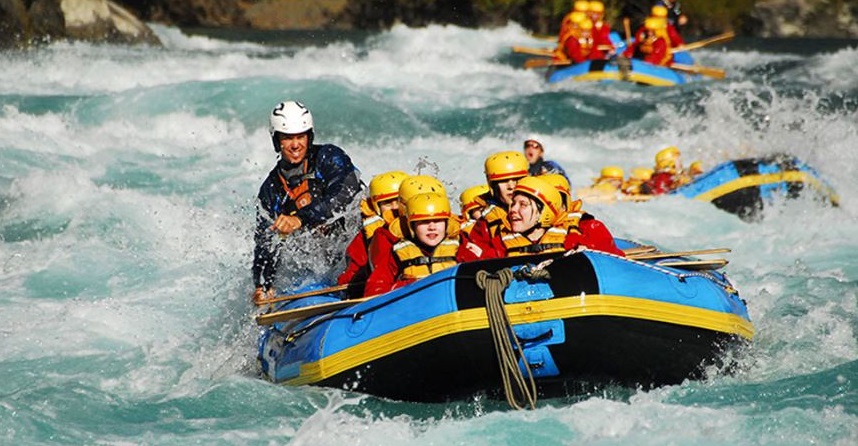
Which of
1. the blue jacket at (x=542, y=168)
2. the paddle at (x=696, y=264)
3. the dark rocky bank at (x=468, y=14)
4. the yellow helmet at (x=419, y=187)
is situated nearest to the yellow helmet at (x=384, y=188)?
the yellow helmet at (x=419, y=187)

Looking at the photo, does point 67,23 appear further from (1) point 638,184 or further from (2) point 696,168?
(2) point 696,168

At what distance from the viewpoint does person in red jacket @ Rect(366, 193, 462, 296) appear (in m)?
6.90

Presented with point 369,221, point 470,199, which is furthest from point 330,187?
point 470,199

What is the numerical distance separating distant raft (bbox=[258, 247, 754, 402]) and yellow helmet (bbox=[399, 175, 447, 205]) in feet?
1.99

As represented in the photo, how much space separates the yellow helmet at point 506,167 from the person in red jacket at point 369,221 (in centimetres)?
56

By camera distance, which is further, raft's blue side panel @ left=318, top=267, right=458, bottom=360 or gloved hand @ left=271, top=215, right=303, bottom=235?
gloved hand @ left=271, top=215, right=303, bottom=235

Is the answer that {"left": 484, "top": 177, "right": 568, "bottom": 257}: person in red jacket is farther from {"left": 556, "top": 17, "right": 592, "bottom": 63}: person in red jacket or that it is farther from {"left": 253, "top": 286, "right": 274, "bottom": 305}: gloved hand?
{"left": 556, "top": 17, "right": 592, "bottom": 63}: person in red jacket

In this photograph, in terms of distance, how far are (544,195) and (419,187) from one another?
2.26 feet

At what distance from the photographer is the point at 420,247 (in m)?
7.13

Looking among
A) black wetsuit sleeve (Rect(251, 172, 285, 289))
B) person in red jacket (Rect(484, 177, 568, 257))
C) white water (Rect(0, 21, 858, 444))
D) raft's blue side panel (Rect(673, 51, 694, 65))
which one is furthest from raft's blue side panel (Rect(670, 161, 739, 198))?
raft's blue side panel (Rect(673, 51, 694, 65))

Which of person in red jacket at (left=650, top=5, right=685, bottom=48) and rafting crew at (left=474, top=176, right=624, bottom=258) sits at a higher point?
rafting crew at (left=474, top=176, right=624, bottom=258)

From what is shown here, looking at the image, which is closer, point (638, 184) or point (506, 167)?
point (506, 167)

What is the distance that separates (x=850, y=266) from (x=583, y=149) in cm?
625

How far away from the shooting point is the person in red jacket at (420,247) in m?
6.90
